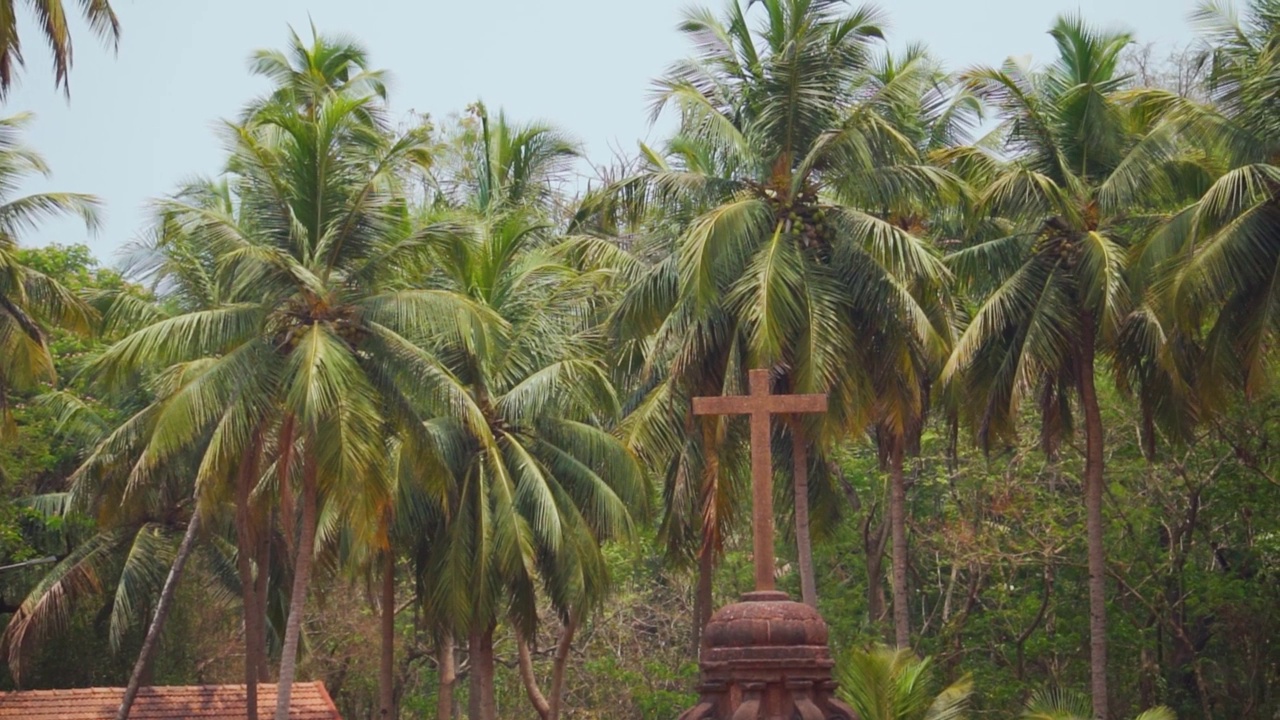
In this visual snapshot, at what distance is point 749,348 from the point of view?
68.5 ft

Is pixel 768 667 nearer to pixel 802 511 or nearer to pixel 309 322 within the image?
pixel 802 511

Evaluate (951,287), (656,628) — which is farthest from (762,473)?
(656,628)

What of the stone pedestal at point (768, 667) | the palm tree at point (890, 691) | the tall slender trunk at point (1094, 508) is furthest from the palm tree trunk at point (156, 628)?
the stone pedestal at point (768, 667)

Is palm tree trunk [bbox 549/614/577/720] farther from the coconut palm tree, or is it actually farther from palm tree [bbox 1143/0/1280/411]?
palm tree [bbox 1143/0/1280/411]

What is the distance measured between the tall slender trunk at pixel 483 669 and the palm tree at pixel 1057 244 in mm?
7286

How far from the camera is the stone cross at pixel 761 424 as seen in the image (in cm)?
1354

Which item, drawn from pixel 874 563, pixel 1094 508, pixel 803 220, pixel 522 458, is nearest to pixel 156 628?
pixel 522 458

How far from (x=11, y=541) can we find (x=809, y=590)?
12.6 meters

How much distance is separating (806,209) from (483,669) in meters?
7.89

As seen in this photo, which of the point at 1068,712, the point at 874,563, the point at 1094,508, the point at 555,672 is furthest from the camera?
the point at 874,563

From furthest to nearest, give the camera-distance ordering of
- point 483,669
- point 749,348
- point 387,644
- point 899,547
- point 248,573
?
point 248,573, point 387,644, point 483,669, point 899,547, point 749,348

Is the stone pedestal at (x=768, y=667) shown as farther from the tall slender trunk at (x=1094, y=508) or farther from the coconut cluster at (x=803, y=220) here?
the tall slender trunk at (x=1094, y=508)

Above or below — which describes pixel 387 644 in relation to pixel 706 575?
below

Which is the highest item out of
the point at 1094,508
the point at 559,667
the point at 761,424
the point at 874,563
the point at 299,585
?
the point at 761,424
